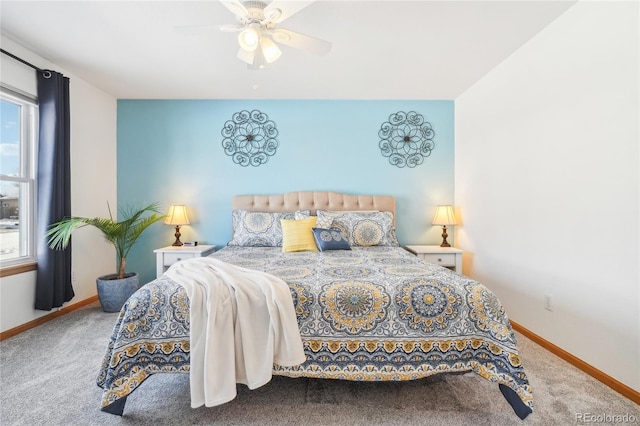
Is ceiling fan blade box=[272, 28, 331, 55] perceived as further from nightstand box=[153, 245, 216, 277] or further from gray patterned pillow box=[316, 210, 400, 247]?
nightstand box=[153, 245, 216, 277]

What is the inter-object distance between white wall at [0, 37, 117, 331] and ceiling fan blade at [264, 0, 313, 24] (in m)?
2.41

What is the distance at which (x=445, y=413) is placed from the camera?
1523mm

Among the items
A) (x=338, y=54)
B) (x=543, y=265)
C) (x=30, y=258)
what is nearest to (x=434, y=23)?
(x=338, y=54)

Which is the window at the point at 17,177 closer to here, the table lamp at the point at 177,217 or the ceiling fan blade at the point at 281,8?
the table lamp at the point at 177,217

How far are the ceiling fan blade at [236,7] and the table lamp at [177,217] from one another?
2.37 m

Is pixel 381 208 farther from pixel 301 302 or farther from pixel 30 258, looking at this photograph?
pixel 30 258

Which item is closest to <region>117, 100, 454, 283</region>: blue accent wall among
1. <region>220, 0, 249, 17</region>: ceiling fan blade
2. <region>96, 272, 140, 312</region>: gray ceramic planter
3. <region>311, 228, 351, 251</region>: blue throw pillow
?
<region>96, 272, 140, 312</region>: gray ceramic planter

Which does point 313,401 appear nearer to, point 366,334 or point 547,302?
point 366,334

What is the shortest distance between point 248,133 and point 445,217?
270 cm

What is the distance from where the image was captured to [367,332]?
1.53m

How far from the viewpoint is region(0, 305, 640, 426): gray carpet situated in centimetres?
148

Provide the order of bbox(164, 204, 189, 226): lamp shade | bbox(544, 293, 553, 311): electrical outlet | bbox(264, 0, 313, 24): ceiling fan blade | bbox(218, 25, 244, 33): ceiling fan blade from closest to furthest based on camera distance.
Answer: bbox(264, 0, 313, 24): ceiling fan blade, bbox(218, 25, 244, 33): ceiling fan blade, bbox(544, 293, 553, 311): electrical outlet, bbox(164, 204, 189, 226): lamp shade

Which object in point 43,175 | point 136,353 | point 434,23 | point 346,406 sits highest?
point 434,23

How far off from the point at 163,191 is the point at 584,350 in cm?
440
